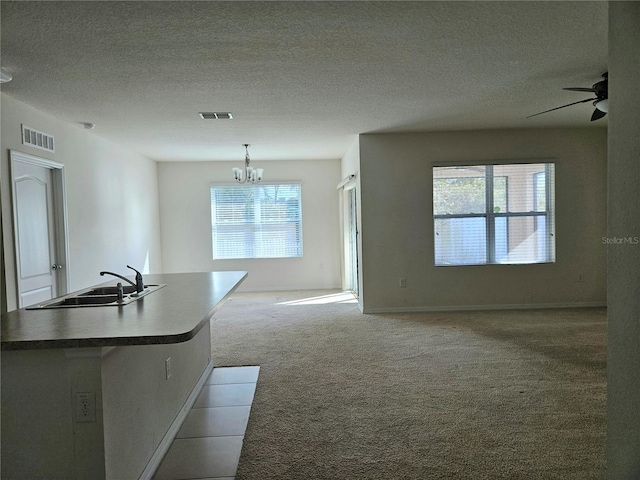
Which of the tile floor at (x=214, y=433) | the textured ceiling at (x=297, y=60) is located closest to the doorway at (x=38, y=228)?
the textured ceiling at (x=297, y=60)

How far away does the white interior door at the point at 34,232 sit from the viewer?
3.96 meters

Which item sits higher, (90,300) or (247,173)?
(247,173)

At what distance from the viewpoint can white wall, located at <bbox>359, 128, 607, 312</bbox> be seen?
239 inches

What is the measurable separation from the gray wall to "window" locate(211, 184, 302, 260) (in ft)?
23.6

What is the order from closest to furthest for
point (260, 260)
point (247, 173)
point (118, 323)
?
point (118, 323) → point (247, 173) → point (260, 260)

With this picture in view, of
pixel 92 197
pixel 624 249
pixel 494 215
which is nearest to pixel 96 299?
pixel 624 249

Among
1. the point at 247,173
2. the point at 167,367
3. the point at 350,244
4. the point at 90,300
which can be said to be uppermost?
the point at 247,173

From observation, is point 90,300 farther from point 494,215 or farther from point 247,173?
point 494,215

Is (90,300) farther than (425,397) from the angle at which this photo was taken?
No

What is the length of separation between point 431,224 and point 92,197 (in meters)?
4.24

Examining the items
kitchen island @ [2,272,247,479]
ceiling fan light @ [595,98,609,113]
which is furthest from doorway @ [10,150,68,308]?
ceiling fan light @ [595,98,609,113]

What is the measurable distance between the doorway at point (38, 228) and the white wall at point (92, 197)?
8 cm

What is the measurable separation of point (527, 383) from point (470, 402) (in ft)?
1.98

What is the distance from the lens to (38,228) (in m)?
4.36
